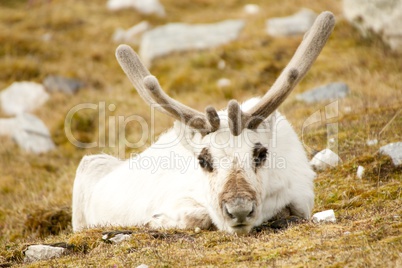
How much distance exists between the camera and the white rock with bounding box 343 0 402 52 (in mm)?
18703

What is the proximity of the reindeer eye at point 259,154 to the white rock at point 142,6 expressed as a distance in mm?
25415

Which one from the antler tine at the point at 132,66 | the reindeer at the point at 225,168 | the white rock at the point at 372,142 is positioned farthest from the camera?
the white rock at the point at 372,142

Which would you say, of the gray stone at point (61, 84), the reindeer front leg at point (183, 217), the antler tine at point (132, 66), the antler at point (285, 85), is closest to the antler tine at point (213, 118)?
the antler at point (285, 85)

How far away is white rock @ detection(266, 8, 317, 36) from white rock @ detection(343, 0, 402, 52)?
1.87 m

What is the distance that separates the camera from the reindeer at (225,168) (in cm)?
697

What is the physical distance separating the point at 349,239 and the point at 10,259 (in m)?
3.65

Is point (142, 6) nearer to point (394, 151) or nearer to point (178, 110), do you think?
point (394, 151)

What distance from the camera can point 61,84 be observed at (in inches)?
867

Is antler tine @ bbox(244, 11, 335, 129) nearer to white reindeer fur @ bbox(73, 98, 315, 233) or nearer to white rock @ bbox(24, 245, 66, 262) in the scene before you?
white reindeer fur @ bbox(73, 98, 315, 233)

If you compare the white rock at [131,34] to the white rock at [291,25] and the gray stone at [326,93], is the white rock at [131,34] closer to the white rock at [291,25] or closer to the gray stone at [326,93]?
the white rock at [291,25]

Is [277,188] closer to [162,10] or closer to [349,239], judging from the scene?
[349,239]

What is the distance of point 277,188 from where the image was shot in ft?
25.0

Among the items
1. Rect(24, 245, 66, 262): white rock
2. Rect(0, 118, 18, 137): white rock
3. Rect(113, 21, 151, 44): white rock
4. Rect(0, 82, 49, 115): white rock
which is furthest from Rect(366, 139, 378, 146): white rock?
Rect(113, 21, 151, 44): white rock

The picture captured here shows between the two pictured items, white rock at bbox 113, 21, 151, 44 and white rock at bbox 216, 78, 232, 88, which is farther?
white rock at bbox 113, 21, 151, 44
